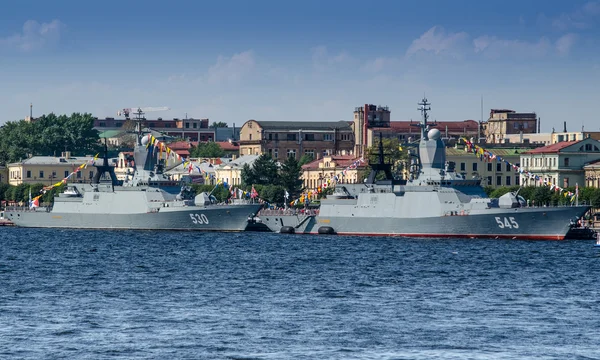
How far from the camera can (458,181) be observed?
291ft

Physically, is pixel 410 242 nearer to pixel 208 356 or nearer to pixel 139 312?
pixel 139 312

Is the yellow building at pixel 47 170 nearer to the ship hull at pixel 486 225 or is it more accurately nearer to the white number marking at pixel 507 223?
the ship hull at pixel 486 225

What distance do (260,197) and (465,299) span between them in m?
82.2

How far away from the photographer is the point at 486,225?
84688mm

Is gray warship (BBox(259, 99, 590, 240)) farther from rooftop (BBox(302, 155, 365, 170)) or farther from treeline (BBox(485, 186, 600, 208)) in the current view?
rooftop (BBox(302, 155, 365, 170))

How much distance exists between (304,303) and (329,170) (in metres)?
112

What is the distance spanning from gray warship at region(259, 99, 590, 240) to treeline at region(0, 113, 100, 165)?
94.4 m

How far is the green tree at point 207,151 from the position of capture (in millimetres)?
188750

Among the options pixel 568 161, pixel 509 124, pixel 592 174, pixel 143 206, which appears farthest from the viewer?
pixel 509 124

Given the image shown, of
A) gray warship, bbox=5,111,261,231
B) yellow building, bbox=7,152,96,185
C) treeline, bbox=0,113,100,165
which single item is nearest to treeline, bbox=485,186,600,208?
gray warship, bbox=5,111,261,231

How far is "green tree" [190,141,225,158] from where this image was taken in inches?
7431

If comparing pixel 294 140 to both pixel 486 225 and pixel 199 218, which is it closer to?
pixel 199 218

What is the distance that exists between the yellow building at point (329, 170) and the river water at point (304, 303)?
7363 centimetres

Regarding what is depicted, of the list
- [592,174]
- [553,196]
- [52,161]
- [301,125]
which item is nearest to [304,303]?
[553,196]
